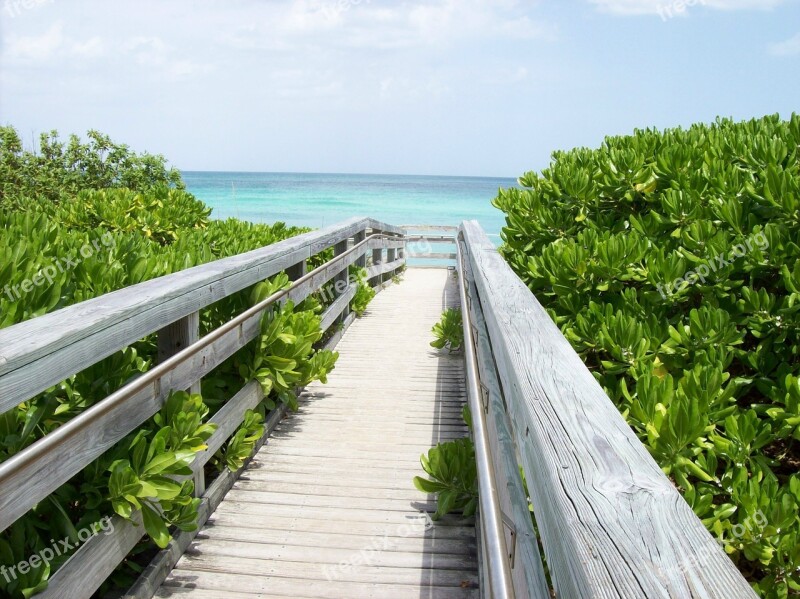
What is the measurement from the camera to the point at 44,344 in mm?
1669

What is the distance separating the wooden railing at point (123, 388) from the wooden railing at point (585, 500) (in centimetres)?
118

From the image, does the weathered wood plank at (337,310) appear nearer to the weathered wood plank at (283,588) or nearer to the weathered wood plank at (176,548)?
the weathered wood plank at (176,548)

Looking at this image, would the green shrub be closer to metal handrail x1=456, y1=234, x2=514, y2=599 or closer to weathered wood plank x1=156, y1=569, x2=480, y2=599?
weathered wood plank x1=156, y1=569, x2=480, y2=599

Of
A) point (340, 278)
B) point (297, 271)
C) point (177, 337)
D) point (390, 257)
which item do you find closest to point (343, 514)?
point (177, 337)

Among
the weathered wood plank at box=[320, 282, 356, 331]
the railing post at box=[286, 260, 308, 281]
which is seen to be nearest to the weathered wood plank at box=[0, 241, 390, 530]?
the railing post at box=[286, 260, 308, 281]

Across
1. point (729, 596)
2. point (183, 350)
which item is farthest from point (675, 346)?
point (183, 350)

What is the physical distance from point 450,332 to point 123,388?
425 centimetres

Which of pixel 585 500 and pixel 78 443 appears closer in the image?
pixel 585 500

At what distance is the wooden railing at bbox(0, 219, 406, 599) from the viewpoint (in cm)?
162

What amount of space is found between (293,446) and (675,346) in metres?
2.39

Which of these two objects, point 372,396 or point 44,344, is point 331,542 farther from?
point 372,396

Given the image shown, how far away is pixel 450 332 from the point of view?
610 cm

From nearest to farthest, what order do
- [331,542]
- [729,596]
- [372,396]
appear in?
[729,596], [331,542], [372,396]

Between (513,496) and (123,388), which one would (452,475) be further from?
(123,388)
